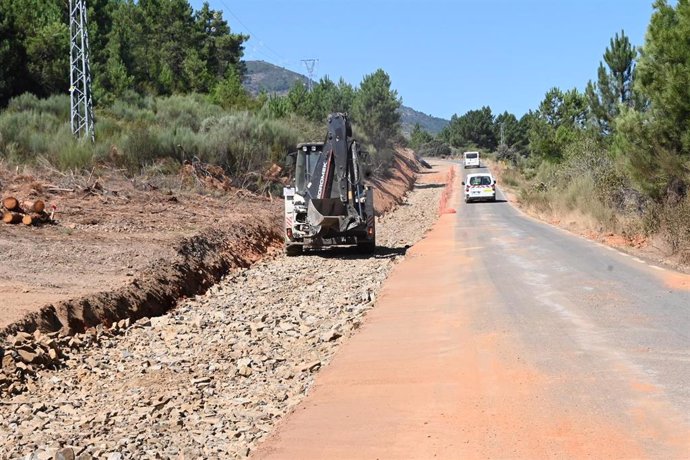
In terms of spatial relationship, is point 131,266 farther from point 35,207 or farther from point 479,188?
point 479,188

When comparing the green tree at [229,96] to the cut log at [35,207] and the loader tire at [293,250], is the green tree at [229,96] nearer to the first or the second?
the loader tire at [293,250]

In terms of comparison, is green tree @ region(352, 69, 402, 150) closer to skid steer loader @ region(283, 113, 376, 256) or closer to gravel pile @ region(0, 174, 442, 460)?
skid steer loader @ region(283, 113, 376, 256)

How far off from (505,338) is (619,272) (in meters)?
7.11

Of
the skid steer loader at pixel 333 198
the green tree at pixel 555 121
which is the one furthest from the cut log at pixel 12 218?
the green tree at pixel 555 121

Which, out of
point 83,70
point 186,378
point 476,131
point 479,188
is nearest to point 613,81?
point 479,188

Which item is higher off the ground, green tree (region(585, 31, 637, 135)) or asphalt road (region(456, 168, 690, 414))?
green tree (region(585, 31, 637, 135))

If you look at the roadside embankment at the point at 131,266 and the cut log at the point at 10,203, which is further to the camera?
the cut log at the point at 10,203

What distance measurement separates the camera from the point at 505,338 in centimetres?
1023

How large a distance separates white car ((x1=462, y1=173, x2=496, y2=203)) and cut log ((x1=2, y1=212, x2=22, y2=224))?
3839 cm

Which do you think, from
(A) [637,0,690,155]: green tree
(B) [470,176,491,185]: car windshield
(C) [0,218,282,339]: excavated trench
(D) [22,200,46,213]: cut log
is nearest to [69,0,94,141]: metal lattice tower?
(C) [0,218,282,339]: excavated trench

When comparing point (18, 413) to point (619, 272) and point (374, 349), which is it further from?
point (619, 272)

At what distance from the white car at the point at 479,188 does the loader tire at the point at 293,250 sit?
3181 centimetres

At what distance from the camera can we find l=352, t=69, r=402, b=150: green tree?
76.4 meters

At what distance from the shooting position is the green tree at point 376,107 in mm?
76375
